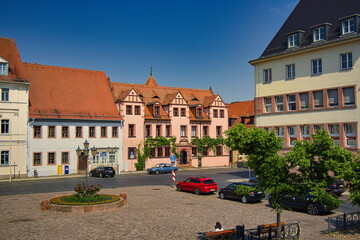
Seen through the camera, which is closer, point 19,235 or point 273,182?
point 273,182

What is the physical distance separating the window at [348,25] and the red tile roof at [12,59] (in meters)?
35.5

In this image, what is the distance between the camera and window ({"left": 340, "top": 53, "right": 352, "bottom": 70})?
31688 millimetres

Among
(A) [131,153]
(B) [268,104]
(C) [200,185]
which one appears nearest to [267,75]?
(B) [268,104]

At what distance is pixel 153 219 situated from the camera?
65.3 ft

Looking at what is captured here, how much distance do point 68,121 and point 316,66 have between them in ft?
101

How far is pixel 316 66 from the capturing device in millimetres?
34062

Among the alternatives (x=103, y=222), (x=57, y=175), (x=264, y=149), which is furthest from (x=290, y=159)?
(x=57, y=175)

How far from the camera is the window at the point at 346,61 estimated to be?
3169 cm

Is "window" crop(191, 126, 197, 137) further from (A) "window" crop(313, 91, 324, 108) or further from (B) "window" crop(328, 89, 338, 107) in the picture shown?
(B) "window" crop(328, 89, 338, 107)

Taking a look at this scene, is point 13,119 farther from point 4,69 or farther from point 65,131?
point 65,131

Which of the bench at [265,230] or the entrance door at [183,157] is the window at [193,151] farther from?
the bench at [265,230]

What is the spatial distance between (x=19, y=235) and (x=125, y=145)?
119 feet

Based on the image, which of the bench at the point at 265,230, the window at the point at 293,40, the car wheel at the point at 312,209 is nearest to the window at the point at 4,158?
the window at the point at 293,40

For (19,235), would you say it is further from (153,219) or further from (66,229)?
(153,219)
